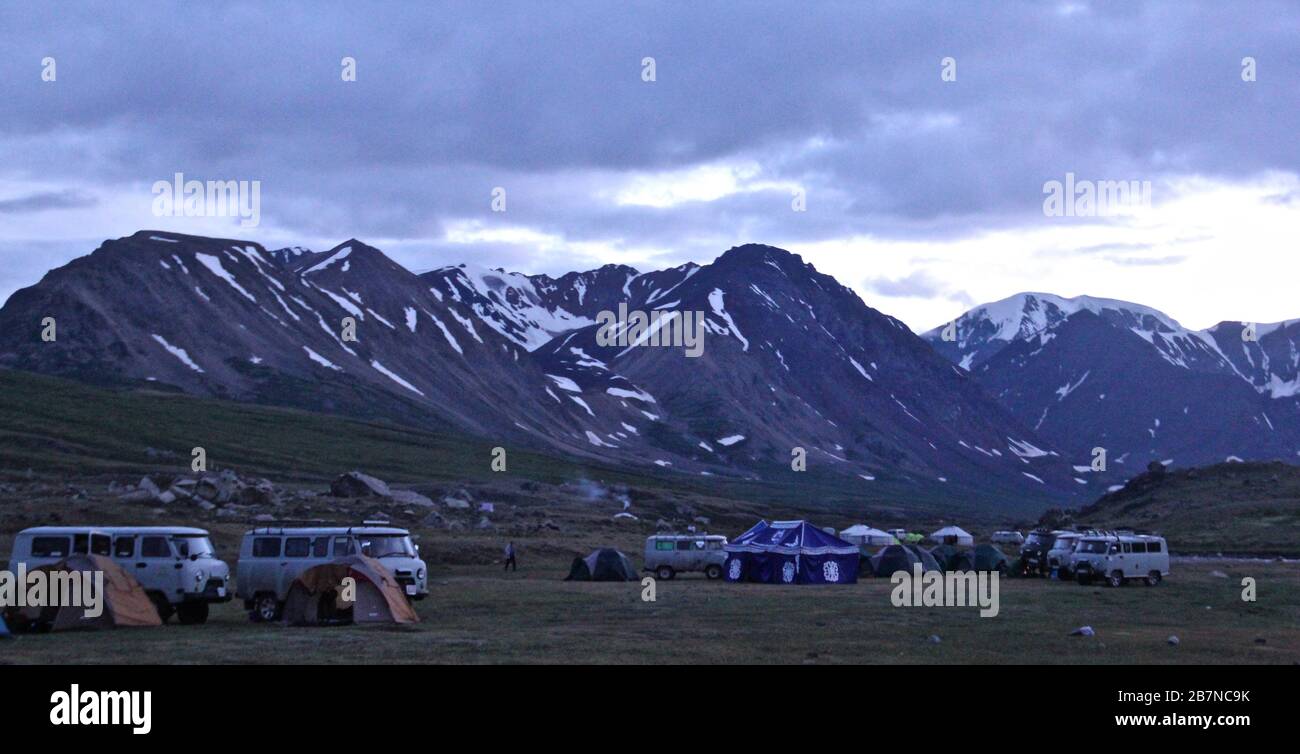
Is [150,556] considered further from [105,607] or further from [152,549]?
[105,607]

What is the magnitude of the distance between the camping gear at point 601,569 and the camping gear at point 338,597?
75.9 feet

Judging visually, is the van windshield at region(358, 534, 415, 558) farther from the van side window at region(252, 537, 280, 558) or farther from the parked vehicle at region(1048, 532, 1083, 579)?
the parked vehicle at region(1048, 532, 1083, 579)

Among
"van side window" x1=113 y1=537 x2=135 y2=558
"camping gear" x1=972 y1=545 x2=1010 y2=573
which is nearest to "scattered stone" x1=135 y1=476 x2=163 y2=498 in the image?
"camping gear" x1=972 y1=545 x2=1010 y2=573

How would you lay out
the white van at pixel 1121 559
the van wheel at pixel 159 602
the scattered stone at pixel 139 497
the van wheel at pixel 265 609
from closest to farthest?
the van wheel at pixel 159 602
the van wheel at pixel 265 609
the white van at pixel 1121 559
the scattered stone at pixel 139 497

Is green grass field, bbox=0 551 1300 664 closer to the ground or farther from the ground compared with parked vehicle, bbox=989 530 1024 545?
farther from the ground

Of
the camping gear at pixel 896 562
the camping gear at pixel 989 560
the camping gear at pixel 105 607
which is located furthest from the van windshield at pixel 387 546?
the camping gear at pixel 989 560

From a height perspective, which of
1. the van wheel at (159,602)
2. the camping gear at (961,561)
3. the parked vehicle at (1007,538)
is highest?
the van wheel at (159,602)

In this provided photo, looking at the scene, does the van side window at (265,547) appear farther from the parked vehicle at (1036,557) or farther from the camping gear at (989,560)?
the camping gear at (989,560)

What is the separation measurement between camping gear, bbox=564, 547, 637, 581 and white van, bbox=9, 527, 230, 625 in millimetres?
23738

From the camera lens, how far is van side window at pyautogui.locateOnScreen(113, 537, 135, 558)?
33406 mm

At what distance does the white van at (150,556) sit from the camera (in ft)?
108
